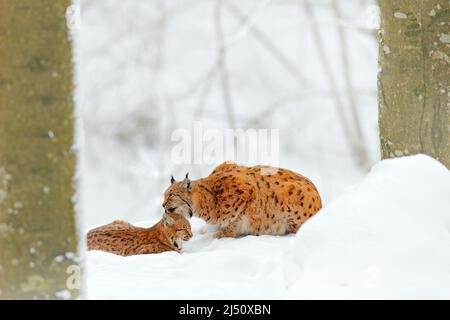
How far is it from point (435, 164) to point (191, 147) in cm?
870

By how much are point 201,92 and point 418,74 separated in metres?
10.6

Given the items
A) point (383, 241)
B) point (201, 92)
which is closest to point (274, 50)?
point (201, 92)

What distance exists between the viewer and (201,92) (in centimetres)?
1529

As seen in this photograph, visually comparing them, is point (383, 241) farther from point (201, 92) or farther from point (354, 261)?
point (201, 92)

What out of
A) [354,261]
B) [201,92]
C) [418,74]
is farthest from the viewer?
[201,92]

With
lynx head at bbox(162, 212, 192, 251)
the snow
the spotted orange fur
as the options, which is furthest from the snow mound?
lynx head at bbox(162, 212, 192, 251)

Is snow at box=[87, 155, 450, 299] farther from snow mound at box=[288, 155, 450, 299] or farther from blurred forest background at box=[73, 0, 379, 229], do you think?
blurred forest background at box=[73, 0, 379, 229]

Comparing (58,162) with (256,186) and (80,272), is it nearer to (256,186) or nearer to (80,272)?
Result: (80,272)

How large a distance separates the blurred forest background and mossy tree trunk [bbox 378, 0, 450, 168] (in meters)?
8.54

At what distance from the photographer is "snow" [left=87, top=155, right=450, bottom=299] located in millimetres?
3469

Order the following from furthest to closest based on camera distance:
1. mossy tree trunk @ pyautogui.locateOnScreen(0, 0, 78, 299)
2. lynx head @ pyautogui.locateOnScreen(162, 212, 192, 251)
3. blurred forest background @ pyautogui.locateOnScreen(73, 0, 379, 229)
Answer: blurred forest background @ pyautogui.locateOnScreen(73, 0, 379, 229) → lynx head @ pyautogui.locateOnScreen(162, 212, 192, 251) → mossy tree trunk @ pyautogui.locateOnScreen(0, 0, 78, 299)

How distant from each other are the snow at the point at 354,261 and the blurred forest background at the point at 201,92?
920 centimetres
